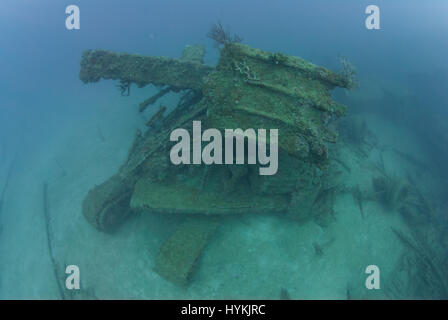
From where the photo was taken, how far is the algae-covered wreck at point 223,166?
4.36m

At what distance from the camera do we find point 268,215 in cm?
669

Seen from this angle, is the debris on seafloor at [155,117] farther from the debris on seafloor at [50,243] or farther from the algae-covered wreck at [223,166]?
the debris on seafloor at [50,243]

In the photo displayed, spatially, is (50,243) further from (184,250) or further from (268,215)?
(268,215)

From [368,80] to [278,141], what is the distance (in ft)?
54.3

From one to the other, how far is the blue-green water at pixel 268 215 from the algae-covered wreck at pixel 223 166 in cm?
80

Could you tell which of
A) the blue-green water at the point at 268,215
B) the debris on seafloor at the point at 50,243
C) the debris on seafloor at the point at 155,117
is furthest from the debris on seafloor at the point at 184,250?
the debris on seafloor at the point at 50,243

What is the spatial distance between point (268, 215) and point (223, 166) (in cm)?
208

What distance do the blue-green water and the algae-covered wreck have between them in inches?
31.7

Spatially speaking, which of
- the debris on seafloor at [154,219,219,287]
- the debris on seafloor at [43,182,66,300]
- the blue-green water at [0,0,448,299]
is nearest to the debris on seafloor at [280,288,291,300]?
the blue-green water at [0,0,448,299]

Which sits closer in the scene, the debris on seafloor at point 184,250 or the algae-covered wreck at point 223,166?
the algae-covered wreck at point 223,166

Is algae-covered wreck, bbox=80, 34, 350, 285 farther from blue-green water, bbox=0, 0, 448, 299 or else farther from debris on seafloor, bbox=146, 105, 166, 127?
blue-green water, bbox=0, 0, 448, 299

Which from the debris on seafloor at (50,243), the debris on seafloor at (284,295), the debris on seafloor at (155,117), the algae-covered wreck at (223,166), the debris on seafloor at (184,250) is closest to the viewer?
the algae-covered wreck at (223,166)

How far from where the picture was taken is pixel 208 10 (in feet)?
143

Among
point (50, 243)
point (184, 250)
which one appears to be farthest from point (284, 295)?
point (50, 243)
